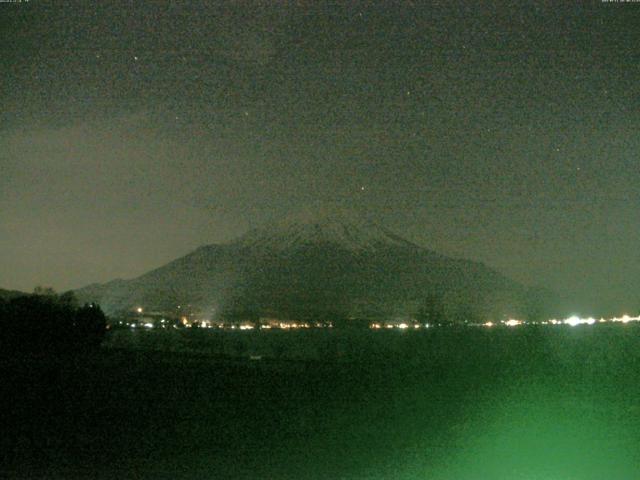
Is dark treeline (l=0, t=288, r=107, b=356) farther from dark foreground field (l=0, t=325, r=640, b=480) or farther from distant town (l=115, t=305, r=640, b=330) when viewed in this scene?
distant town (l=115, t=305, r=640, b=330)

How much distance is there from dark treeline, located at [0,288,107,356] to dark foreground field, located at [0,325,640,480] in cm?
2010

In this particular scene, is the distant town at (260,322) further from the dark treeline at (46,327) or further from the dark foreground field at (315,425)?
the dark foreground field at (315,425)

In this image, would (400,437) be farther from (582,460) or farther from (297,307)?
(297,307)

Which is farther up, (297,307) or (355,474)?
(297,307)

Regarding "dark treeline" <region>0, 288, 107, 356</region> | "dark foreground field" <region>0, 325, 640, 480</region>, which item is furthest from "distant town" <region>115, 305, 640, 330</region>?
"dark foreground field" <region>0, 325, 640, 480</region>

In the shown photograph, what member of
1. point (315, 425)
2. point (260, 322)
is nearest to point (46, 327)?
point (315, 425)

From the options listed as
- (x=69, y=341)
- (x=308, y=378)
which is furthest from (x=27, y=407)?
(x=69, y=341)

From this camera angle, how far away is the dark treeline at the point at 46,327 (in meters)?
46.8

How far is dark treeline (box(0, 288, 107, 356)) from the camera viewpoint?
4678 cm

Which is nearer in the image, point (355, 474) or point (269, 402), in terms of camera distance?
point (355, 474)

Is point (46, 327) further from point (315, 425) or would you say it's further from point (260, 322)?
point (260, 322)

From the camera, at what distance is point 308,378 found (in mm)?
25641

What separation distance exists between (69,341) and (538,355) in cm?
2605

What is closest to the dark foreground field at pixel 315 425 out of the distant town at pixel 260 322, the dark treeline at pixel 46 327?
the dark treeline at pixel 46 327
